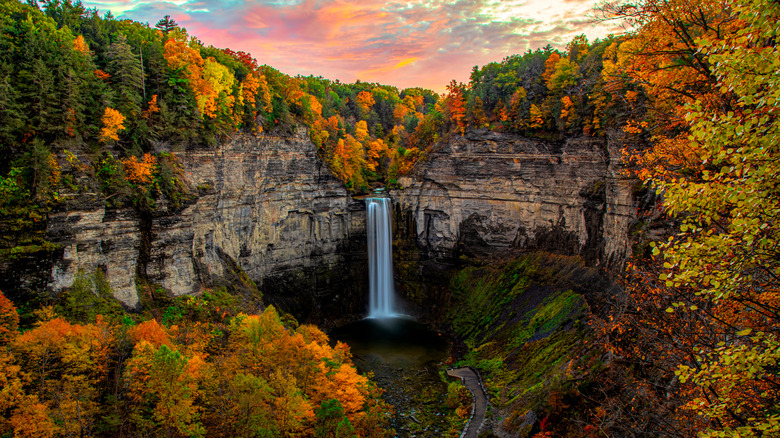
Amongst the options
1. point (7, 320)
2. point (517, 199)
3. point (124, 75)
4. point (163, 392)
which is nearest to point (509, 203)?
point (517, 199)

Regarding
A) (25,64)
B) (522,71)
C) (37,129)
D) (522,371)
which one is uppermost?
(522,71)

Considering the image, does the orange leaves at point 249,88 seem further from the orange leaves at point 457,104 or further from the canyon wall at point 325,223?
the orange leaves at point 457,104

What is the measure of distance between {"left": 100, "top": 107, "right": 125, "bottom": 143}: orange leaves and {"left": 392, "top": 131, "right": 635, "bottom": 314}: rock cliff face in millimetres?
32085

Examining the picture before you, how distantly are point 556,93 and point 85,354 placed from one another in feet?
142

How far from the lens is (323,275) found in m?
51.5

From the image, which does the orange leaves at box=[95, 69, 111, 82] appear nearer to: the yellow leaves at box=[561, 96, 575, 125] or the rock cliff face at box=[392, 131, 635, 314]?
the rock cliff face at box=[392, 131, 635, 314]

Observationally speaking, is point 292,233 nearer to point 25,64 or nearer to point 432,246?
point 432,246

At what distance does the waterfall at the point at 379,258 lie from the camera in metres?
53.7

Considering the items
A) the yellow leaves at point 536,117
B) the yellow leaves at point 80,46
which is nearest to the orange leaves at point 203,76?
the yellow leaves at point 80,46

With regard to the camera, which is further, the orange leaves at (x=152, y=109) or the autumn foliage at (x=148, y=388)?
the orange leaves at (x=152, y=109)

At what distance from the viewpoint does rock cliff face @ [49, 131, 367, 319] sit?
87.3 feet

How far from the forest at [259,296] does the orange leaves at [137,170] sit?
0.49 ft

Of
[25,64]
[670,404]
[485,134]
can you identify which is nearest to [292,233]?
[485,134]

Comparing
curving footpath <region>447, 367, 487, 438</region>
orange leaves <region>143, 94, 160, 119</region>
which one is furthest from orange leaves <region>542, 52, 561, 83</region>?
orange leaves <region>143, 94, 160, 119</region>
